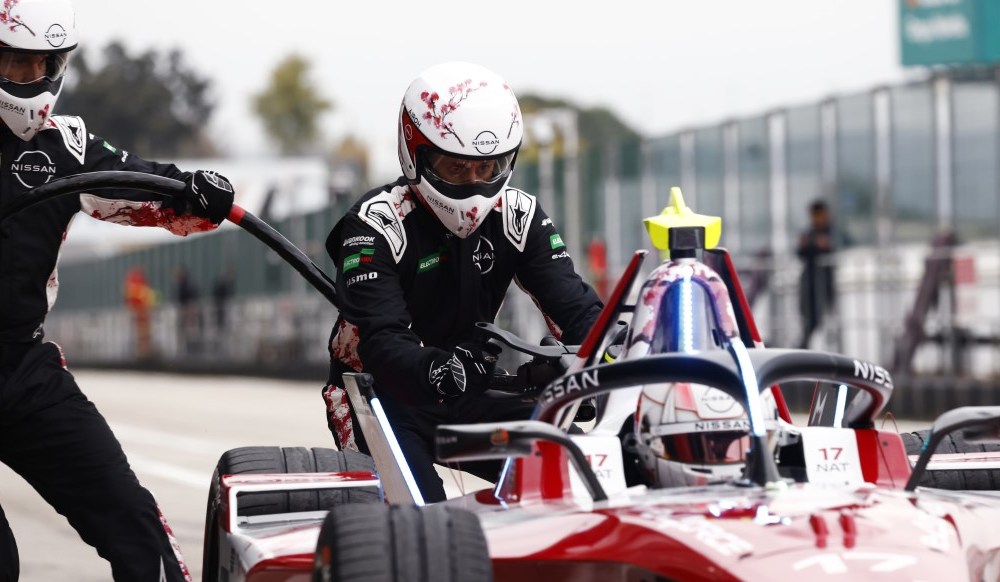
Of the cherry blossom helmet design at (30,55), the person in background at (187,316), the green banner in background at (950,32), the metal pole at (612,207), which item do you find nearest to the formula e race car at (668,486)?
the cherry blossom helmet design at (30,55)

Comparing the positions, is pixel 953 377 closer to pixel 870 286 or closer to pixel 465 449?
pixel 870 286

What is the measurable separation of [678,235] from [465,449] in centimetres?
110

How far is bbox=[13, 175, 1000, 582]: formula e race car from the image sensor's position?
165 inches

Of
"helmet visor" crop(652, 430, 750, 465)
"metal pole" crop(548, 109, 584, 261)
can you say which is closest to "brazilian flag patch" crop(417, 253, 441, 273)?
"helmet visor" crop(652, 430, 750, 465)

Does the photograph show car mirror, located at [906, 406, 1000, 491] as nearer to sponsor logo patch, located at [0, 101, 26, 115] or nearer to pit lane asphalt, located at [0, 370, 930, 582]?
sponsor logo patch, located at [0, 101, 26, 115]

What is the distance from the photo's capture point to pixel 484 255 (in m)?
6.52

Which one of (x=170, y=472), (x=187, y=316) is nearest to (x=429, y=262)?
(x=170, y=472)

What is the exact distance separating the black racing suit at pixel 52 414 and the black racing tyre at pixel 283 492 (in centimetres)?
26

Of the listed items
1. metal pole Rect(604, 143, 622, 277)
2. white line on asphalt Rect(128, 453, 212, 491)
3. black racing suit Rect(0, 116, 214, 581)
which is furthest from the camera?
metal pole Rect(604, 143, 622, 277)

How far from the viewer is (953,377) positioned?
1727 centimetres

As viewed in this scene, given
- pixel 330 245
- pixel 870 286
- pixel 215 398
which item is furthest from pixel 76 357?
pixel 330 245

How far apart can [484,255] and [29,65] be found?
1.63 m

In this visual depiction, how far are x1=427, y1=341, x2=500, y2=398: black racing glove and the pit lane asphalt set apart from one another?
2.35m

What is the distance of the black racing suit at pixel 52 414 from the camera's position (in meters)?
5.74
